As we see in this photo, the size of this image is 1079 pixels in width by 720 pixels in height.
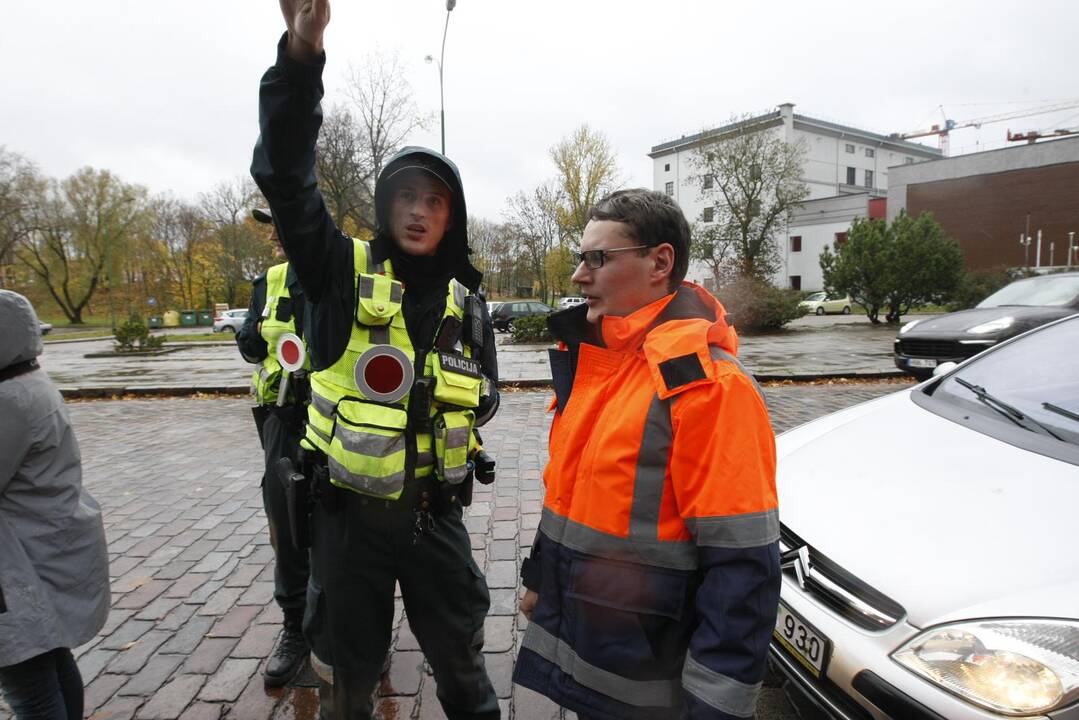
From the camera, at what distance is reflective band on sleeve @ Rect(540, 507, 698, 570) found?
135 cm

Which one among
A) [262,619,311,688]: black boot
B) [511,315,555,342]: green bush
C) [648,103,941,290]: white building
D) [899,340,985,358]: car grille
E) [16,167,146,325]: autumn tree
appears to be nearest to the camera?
[262,619,311,688]: black boot

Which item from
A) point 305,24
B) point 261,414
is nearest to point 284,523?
point 261,414

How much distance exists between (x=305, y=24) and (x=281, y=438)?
68.8 inches

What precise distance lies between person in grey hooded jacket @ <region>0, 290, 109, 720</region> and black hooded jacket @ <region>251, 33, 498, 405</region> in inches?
34.8

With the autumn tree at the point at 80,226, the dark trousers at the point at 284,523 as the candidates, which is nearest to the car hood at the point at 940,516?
the dark trousers at the point at 284,523

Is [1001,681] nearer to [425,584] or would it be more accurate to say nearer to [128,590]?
[425,584]

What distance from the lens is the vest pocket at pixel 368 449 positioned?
1697 millimetres

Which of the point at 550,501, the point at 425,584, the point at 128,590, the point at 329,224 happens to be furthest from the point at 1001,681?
the point at 128,590

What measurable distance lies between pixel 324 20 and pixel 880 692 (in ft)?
7.59

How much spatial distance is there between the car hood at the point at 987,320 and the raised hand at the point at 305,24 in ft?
31.2

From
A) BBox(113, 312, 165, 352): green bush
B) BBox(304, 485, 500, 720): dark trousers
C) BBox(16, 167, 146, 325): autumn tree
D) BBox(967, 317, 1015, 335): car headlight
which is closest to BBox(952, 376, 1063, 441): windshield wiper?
BBox(304, 485, 500, 720): dark trousers

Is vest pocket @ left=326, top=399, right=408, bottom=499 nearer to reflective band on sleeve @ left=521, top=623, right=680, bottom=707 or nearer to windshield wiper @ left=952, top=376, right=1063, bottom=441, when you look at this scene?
reflective band on sleeve @ left=521, top=623, right=680, bottom=707

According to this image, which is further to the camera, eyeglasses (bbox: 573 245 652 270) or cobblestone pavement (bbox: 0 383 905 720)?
cobblestone pavement (bbox: 0 383 905 720)

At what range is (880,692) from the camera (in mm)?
1654
